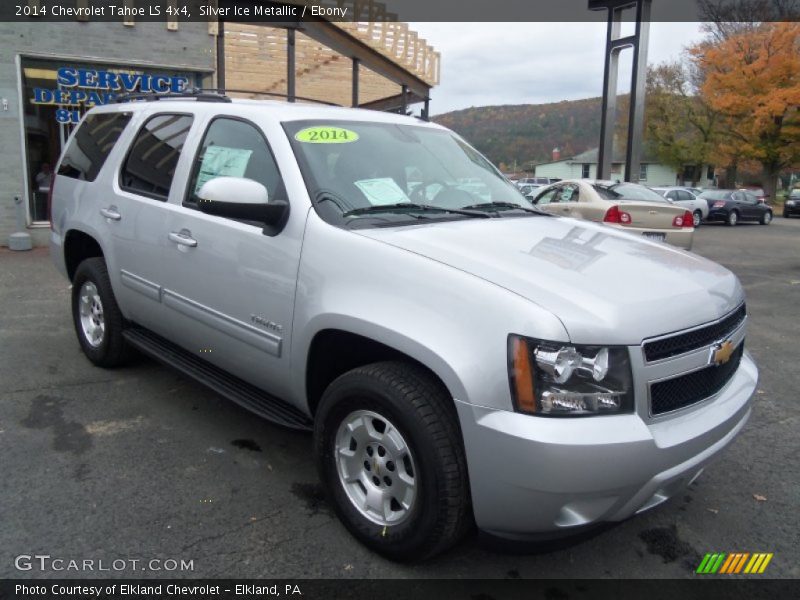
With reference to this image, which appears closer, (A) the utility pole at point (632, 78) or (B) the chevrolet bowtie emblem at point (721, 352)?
(B) the chevrolet bowtie emblem at point (721, 352)

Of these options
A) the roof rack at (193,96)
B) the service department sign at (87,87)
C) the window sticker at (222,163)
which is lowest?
the window sticker at (222,163)

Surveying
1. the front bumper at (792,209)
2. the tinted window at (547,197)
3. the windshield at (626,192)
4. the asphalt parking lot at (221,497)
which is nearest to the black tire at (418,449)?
the asphalt parking lot at (221,497)

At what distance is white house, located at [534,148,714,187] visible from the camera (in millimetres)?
59969

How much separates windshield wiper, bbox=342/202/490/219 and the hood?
109 mm

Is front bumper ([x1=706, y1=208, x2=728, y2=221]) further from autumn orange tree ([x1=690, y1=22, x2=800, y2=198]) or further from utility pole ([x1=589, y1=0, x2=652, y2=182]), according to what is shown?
autumn orange tree ([x1=690, y1=22, x2=800, y2=198])

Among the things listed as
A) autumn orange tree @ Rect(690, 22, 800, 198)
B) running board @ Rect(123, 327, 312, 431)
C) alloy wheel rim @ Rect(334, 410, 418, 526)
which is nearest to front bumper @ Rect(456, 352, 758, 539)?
alloy wheel rim @ Rect(334, 410, 418, 526)

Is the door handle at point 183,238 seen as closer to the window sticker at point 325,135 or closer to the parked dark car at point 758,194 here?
the window sticker at point 325,135

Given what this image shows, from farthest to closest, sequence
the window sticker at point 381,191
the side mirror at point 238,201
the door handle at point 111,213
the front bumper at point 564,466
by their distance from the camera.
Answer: the door handle at point 111,213 < the window sticker at point 381,191 < the side mirror at point 238,201 < the front bumper at point 564,466

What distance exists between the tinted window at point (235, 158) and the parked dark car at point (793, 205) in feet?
118

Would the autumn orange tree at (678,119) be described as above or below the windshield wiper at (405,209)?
above

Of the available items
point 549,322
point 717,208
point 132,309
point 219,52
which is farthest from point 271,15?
point 717,208

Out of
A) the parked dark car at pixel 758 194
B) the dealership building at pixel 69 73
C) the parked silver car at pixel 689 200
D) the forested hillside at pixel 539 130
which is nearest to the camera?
the dealership building at pixel 69 73

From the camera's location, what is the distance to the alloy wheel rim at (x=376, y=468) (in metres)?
2.55

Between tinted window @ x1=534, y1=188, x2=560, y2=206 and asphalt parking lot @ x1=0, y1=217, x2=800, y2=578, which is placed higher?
tinted window @ x1=534, y1=188, x2=560, y2=206
